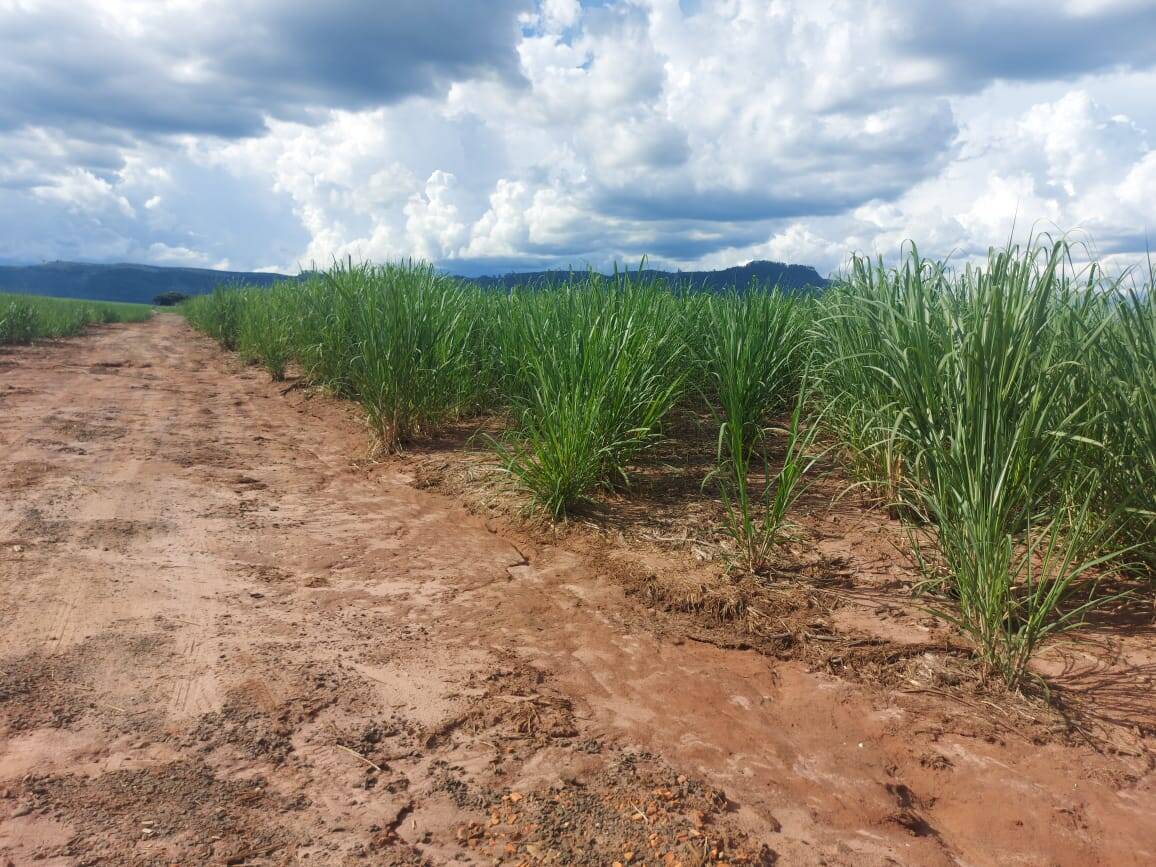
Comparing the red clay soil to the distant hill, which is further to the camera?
the distant hill

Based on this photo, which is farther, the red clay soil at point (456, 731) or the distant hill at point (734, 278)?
the distant hill at point (734, 278)

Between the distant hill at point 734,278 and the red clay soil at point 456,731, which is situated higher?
the distant hill at point 734,278

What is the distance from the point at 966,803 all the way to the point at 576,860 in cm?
104

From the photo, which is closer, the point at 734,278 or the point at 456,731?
the point at 456,731

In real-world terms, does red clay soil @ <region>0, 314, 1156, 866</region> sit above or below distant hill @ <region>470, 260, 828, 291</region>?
below

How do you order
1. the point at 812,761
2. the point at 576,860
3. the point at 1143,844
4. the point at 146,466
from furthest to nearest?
1. the point at 146,466
2. the point at 812,761
3. the point at 1143,844
4. the point at 576,860

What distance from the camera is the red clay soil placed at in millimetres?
1761

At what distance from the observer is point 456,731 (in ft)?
7.12

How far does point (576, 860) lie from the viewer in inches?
66.1

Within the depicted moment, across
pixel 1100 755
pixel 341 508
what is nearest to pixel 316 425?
pixel 341 508

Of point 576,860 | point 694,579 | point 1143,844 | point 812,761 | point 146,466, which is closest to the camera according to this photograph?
point 576,860

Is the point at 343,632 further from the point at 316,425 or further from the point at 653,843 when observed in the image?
the point at 316,425

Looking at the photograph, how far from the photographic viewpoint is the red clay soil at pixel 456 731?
5.78 ft

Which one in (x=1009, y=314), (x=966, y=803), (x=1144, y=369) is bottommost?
(x=966, y=803)
